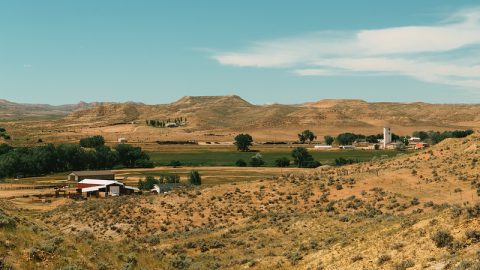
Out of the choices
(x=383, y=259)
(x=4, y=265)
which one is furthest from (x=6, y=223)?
(x=383, y=259)

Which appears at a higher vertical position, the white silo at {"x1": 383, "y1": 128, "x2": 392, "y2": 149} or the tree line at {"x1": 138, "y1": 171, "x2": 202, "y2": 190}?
the white silo at {"x1": 383, "y1": 128, "x2": 392, "y2": 149}

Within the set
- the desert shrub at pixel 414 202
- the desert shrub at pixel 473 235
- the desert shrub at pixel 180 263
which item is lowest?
the desert shrub at pixel 180 263

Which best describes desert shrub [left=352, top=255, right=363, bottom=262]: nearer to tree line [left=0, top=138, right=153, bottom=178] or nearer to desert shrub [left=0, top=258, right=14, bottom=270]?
desert shrub [left=0, top=258, right=14, bottom=270]

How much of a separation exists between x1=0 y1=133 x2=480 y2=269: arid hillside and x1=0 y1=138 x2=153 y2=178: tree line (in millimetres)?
74178

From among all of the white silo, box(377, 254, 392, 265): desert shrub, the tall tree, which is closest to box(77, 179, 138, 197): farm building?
box(377, 254, 392, 265): desert shrub

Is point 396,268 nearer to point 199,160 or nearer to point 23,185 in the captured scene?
point 23,185

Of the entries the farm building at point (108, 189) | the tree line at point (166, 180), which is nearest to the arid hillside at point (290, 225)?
the farm building at point (108, 189)

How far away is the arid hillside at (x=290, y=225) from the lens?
68.4ft

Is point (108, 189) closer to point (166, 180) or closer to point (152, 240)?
point (166, 180)

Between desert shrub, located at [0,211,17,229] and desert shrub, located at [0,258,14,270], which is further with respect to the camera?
desert shrub, located at [0,211,17,229]

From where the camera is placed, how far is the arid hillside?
2086 cm

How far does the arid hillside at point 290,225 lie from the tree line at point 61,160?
7418 cm

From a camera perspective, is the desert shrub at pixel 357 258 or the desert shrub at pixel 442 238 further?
the desert shrub at pixel 357 258

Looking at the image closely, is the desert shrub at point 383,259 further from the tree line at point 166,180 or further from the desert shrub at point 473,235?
the tree line at point 166,180
